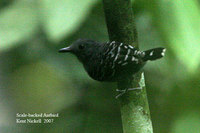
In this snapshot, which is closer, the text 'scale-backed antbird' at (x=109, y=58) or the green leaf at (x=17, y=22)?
the text 'scale-backed antbird' at (x=109, y=58)

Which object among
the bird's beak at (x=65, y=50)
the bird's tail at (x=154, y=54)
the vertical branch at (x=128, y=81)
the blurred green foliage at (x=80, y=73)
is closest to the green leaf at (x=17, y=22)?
the blurred green foliage at (x=80, y=73)

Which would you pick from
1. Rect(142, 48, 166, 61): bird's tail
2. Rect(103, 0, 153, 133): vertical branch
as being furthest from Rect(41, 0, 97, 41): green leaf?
Rect(142, 48, 166, 61): bird's tail

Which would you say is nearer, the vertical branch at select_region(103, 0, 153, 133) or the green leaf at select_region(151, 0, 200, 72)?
the vertical branch at select_region(103, 0, 153, 133)

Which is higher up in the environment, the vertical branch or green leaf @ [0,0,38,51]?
green leaf @ [0,0,38,51]

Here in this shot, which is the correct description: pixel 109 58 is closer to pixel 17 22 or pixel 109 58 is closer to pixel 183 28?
pixel 183 28

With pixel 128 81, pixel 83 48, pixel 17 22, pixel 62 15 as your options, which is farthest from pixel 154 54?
pixel 17 22

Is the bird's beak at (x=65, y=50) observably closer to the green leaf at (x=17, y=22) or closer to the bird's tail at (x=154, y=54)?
the green leaf at (x=17, y=22)

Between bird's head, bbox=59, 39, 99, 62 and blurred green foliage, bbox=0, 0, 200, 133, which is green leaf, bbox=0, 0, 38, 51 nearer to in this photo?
blurred green foliage, bbox=0, 0, 200, 133

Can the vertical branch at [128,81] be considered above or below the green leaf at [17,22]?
below
